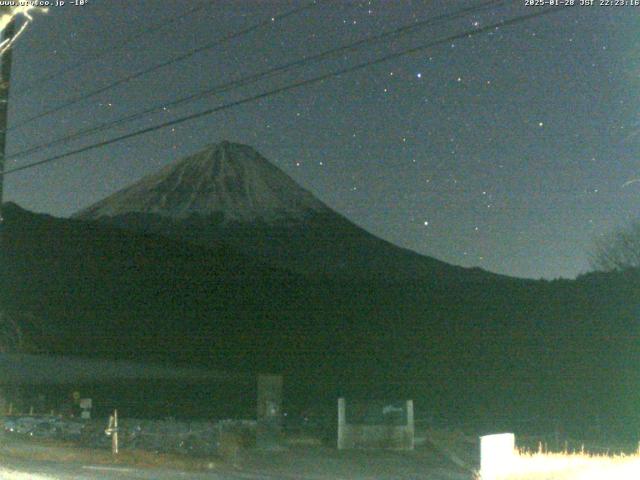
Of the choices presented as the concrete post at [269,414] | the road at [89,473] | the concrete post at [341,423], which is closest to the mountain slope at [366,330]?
the concrete post at [269,414]

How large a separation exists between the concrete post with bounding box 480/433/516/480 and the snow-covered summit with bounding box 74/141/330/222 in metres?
107

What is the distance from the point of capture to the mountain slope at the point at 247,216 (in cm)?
10456

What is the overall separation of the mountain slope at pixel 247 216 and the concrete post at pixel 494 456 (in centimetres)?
7686

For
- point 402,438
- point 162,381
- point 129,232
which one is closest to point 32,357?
point 162,381

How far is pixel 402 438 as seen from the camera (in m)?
24.5

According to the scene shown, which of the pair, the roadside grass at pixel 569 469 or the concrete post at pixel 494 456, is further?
the concrete post at pixel 494 456

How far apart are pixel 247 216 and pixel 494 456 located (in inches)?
4518

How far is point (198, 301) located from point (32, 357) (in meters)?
18.1

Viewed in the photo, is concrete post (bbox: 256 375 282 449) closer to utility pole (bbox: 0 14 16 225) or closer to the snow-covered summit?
utility pole (bbox: 0 14 16 225)

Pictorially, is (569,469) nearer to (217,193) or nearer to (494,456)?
(494,456)

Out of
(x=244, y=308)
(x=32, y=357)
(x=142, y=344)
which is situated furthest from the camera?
(x=244, y=308)

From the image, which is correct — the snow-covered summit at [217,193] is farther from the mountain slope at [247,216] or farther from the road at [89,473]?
the road at [89,473]

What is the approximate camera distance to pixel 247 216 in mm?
127250

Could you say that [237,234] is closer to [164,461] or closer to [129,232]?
[129,232]
